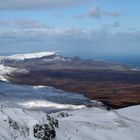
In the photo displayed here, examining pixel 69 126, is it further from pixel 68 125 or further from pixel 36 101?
pixel 36 101

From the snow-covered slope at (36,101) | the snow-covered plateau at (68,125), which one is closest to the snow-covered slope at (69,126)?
the snow-covered plateau at (68,125)

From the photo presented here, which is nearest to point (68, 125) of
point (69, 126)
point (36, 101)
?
point (69, 126)

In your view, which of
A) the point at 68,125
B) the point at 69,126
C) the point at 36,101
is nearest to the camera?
the point at 69,126

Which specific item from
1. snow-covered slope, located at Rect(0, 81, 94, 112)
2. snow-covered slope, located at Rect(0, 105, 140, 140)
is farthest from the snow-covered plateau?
snow-covered slope, located at Rect(0, 81, 94, 112)

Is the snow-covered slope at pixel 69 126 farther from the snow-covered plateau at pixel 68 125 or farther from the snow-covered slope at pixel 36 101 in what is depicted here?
Answer: the snow-covered slope at pixel 36 101

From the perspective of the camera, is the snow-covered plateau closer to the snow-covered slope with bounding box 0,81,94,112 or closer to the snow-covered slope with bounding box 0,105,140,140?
the snow-covered slope with bounding box 0,105,140,140

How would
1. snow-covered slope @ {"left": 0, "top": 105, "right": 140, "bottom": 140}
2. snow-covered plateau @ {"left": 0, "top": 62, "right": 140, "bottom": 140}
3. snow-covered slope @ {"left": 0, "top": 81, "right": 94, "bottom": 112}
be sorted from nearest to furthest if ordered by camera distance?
1. snow-covered slope @ {"left": 0, "top": 105, "right": 140, "bottom": 140}
2. snow-covered plateau @ {"left": 0, "top": 62, "right": 140, "bottom": 140}
3. snow-covered slope @ {"left": 0, "top": 81, "right": 94, "bottom": 112}

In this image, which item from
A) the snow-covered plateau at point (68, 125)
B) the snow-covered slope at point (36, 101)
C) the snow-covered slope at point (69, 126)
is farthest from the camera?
the snow-covered slope at point (36, 101)

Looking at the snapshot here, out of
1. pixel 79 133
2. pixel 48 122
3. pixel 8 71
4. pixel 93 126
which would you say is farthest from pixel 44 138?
pixel 8 71
